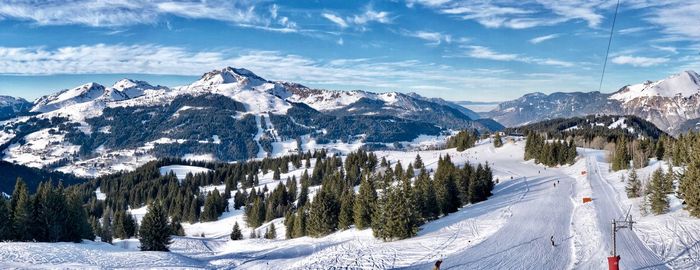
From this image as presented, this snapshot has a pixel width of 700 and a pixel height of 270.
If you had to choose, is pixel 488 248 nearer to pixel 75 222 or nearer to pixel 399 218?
pixel 399 218

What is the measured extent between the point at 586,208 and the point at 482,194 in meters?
22.2

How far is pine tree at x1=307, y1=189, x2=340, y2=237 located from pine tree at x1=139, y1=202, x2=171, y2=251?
20.9 metres

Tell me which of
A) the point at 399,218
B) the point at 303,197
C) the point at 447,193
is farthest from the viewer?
the point at 303,197

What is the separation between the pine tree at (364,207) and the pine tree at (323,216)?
23.8 feet

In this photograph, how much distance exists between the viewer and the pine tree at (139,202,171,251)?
6412 cm

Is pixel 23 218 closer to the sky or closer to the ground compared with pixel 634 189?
closer to the ground

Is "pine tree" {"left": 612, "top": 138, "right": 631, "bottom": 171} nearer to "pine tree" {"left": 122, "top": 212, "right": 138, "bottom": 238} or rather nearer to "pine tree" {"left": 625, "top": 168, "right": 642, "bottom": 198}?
"pine tree" {"left": 625, "top": 168, "right": 642, "bottom": 198}

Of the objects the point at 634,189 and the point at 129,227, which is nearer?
the point at 634,189

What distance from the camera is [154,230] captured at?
64688 mm

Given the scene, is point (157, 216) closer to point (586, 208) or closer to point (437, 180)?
point (437, 180)

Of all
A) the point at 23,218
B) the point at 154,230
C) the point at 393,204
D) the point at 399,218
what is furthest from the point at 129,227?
the point at 399,218

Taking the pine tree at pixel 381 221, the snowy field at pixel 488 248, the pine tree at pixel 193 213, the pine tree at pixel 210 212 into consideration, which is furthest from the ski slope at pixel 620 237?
the pine tree at pixel 193 213

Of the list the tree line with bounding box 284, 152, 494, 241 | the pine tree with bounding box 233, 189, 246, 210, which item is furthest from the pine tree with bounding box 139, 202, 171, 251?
the pine tree with bounding box 233, 189, 246, 210

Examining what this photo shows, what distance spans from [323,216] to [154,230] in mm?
23733
